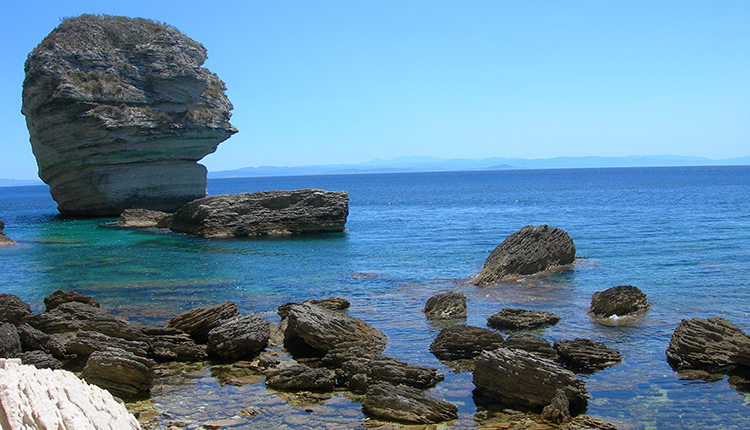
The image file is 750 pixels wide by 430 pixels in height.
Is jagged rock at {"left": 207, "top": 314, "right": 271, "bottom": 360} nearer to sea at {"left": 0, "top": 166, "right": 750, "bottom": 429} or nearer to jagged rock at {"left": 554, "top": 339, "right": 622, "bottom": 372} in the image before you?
sea at {"left": 0, "top": 166, "right": 750, "bottom": 429}

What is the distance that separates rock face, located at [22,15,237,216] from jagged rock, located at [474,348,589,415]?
120 feet

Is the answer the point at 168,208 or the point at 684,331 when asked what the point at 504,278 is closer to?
the point at 684,331

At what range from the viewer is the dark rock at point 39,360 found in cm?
929

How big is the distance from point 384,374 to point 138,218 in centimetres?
3349

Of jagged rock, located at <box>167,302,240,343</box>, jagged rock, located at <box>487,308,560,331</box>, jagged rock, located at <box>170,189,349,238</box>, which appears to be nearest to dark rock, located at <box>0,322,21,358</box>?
jagged rock, located at <box>167,302,240,343</box>

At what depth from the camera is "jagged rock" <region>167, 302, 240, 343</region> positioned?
11.6 metres

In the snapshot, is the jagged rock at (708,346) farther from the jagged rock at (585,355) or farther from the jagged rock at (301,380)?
the jagged rock at (301,380)

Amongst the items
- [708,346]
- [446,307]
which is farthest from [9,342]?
[708,346]

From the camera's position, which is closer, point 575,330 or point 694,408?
point 694,408

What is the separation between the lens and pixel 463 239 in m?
29.7

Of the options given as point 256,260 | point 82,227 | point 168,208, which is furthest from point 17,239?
point 256,260

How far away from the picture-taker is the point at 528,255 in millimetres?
18984

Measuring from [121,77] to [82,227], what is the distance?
11680mm

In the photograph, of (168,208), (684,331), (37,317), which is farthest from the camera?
(168,208)
